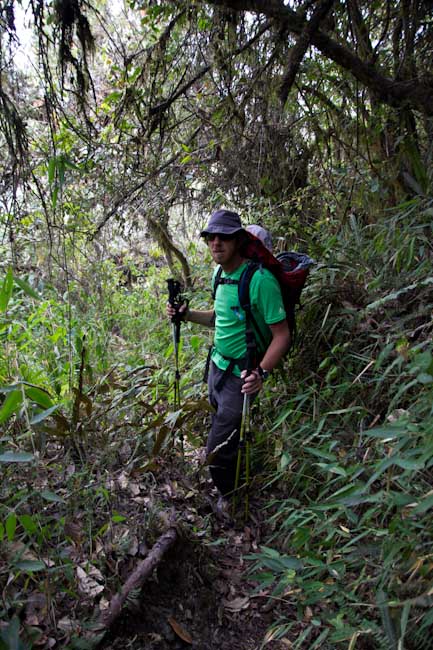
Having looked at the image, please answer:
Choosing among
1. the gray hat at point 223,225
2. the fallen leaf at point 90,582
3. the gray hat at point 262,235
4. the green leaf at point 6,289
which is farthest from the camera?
the gray hat at point 262,235

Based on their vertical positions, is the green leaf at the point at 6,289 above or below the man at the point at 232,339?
above

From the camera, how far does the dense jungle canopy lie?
2.09 m

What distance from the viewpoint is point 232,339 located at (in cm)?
343

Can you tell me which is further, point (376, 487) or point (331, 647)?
point (376, 487)

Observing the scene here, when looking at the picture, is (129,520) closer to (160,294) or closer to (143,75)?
(143,75)

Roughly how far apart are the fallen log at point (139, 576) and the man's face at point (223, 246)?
1.76 m

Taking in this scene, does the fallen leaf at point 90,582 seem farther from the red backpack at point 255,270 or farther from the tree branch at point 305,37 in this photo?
the tree branch at point 305,37

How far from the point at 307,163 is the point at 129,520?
393 cm

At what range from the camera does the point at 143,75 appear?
13.2 feet

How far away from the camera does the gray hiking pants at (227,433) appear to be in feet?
11.1

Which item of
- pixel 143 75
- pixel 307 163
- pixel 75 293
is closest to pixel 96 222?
pixel 75 293

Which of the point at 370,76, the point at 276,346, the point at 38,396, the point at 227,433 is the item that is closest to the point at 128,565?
the point at 38,396

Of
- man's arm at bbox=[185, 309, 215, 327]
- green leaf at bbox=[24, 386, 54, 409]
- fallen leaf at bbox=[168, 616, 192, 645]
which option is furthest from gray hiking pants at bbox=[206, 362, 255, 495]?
green leaf at bbox=[24, 386, 54, 409]

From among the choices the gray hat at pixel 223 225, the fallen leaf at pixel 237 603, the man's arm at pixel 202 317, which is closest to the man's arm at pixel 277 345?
the gray hat at pixel 223 225
